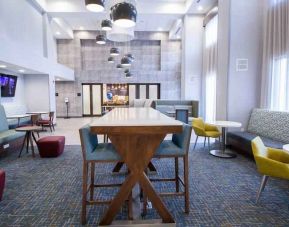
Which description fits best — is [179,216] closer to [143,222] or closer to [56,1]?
[143,222]

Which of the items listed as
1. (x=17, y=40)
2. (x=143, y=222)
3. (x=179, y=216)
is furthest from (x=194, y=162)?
(x=17, y=40)

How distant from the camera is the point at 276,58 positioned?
4855mm

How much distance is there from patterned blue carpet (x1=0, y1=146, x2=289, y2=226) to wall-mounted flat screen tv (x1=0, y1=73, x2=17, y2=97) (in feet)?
13.9

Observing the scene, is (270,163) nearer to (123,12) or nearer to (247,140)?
(247,140)

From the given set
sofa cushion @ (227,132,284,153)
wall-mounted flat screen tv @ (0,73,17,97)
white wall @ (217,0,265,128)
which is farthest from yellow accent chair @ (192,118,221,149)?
wall-mounted flat screen tv @ (0,73,17,97)

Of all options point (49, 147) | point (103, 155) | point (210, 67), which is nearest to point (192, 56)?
point (210, 67)

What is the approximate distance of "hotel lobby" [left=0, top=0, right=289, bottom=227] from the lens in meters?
2.21

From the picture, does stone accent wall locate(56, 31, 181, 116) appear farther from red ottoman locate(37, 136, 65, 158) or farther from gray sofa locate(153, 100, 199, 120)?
red ottoman locate(37, 136, 65, 158)

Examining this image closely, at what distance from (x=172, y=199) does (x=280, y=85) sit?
3890mm

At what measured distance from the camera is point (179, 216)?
2.36 meters

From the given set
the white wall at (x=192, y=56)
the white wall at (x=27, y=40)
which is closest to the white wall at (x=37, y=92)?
the white wall at (x=27, y=40)

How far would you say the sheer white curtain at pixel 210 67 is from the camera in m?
8.04

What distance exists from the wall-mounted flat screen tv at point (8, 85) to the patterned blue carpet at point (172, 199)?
4243mm

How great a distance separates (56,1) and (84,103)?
6363 mm
